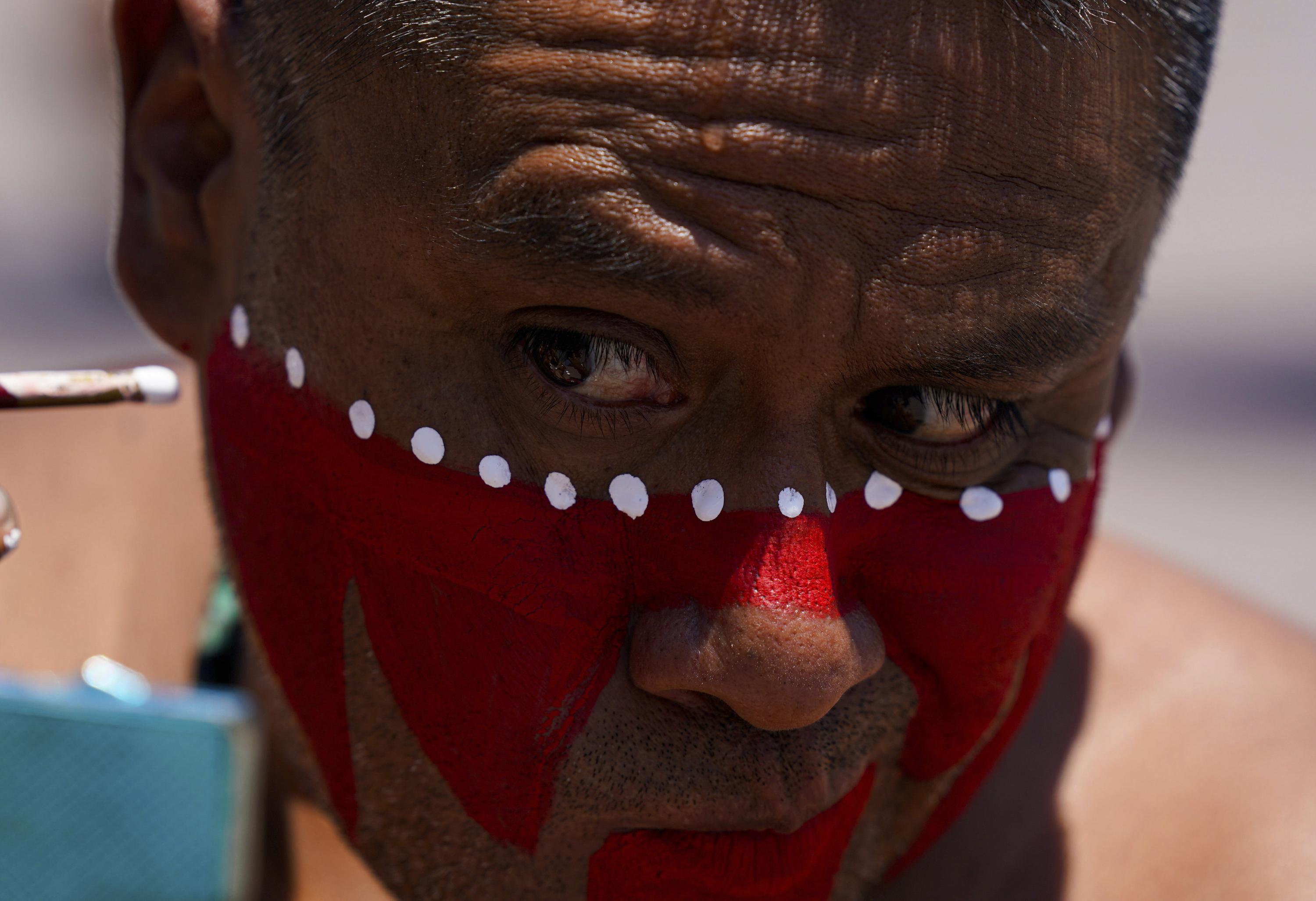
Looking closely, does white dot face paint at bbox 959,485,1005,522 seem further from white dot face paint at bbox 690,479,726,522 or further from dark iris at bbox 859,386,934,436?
white dot face paint at bbox 690,479,726,522

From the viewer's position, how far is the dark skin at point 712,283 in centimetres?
133

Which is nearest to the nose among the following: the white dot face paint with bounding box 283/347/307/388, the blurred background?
the white dot face paint with bounding box 283/347/307/388

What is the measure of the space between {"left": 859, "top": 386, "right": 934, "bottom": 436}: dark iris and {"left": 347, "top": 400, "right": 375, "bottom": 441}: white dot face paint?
0.59 metres

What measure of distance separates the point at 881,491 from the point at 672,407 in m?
0.30

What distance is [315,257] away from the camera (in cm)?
156

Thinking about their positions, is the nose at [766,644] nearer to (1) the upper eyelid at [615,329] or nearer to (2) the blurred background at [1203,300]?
(1) the upper eyelid at [615,329]

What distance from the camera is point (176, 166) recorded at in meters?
1.84

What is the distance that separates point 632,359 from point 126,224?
931 mm

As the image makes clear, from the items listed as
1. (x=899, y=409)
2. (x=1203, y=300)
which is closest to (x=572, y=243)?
(x=899, y=409)

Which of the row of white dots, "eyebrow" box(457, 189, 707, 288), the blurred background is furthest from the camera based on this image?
the blurred background

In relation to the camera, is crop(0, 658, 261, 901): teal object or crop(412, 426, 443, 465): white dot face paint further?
crop(0, 658, 261, 901): teal object

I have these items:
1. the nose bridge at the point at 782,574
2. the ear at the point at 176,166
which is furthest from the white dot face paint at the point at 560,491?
the ear at the point at 176,166

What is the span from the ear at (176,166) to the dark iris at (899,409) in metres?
0.90

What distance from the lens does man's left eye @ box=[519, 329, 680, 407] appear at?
1439 mm
